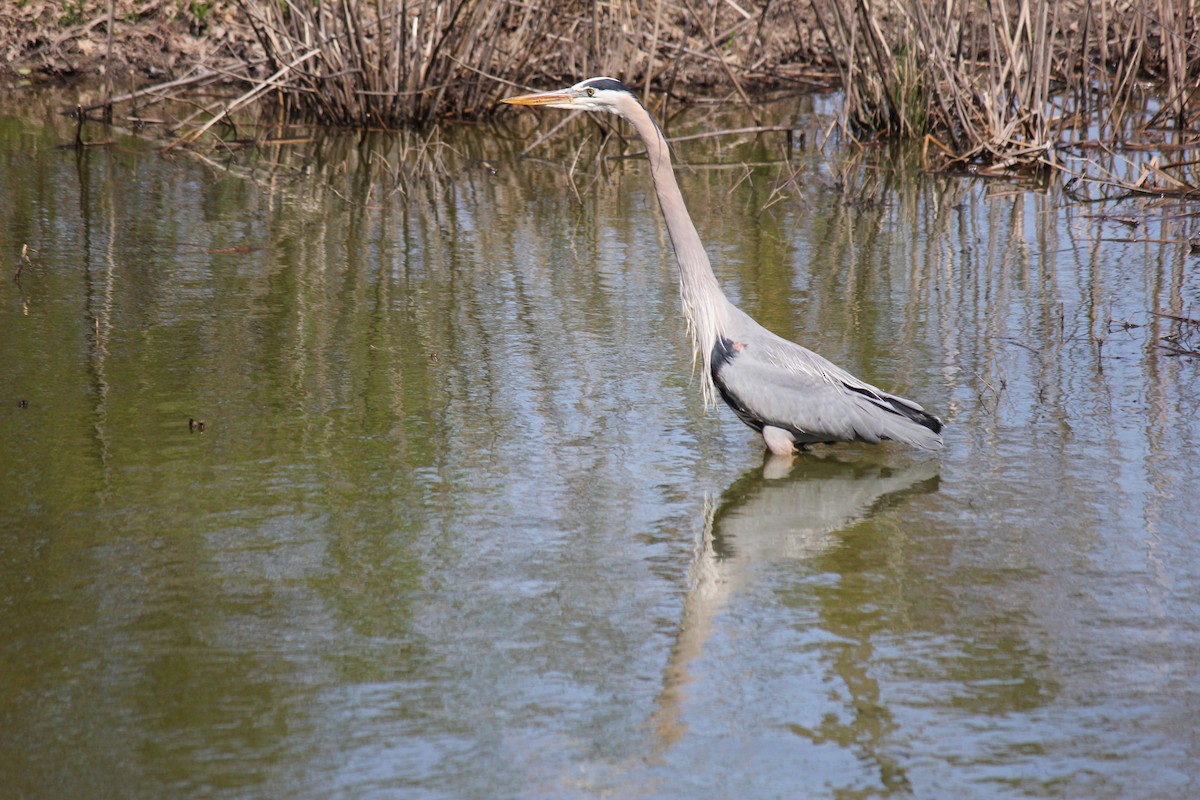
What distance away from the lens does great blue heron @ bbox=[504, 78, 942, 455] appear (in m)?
5.27

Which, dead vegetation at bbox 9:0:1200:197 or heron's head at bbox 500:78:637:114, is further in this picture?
dead vegetation at bbox 9:0:1200:197

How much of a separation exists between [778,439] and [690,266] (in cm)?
86

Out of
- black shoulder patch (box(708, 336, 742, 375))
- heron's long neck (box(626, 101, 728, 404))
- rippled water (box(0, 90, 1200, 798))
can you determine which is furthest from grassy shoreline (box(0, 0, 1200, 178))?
black shoulder patch (box(708, 336, 742, 375))

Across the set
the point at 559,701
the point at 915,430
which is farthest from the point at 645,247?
the point at 559,701

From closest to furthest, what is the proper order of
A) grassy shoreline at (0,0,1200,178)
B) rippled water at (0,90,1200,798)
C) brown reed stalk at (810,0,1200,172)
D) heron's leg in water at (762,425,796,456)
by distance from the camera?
rippled water at (0,90,1200,798) → heron's leg in water at (762,425,796,456) → brown reed stalk at (810,0,1200,172) → grassy shoreline at (0,0,1200,178)

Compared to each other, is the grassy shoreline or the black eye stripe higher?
the grassy shoreline

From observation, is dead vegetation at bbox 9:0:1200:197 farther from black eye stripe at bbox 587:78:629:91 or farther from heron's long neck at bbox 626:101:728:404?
black eye stripe at bbox 587:78:629:91

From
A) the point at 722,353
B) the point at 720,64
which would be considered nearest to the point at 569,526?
the point at 722,353

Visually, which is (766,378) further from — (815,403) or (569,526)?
(569,526)

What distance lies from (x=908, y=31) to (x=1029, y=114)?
47.1 inches

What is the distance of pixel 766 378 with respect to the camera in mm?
5379

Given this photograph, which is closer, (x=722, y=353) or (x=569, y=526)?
(x=569, y=526)

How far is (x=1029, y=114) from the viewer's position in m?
10.6

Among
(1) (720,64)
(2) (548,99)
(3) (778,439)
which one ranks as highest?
(1) (720,64)
